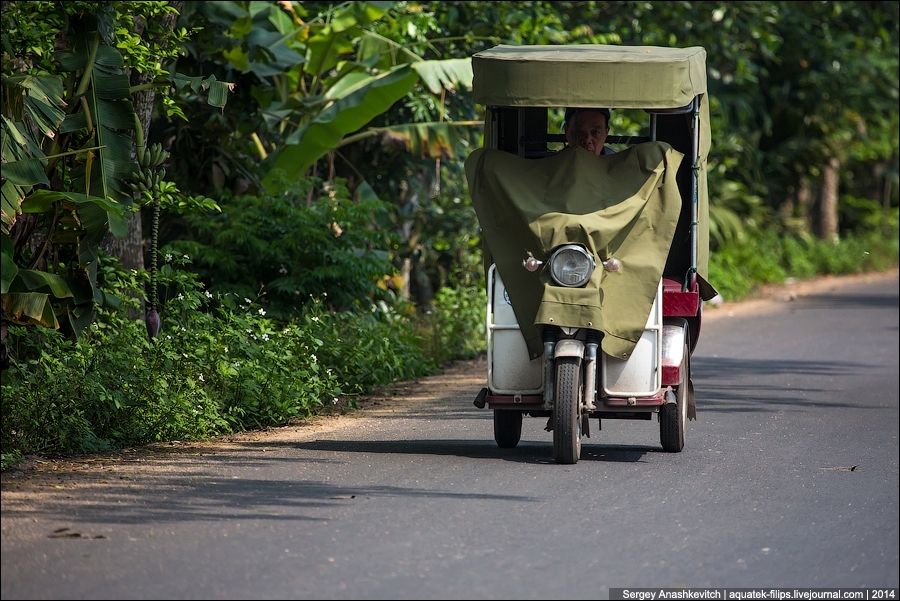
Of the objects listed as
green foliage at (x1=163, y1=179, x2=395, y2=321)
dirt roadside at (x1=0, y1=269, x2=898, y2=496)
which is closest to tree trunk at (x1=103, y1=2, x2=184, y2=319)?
green foliage at (x1=163, y1=179, x2=395, y2=321)

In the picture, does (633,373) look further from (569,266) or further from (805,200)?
(805,200)

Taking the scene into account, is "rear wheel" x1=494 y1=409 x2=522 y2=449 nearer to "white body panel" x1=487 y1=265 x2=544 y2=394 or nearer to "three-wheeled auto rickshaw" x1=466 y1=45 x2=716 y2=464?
"three-wheeled auto rickshaw" x1=466 y1=45 x2=716 y2=464

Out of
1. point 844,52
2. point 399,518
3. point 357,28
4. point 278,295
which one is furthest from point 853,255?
point 399,518

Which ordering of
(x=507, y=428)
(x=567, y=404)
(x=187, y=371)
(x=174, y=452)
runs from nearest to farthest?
(x=567, y=404) < (x=174, y=452) < (x=507, y=428) < (x=187, y=371)

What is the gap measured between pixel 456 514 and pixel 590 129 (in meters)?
3.16

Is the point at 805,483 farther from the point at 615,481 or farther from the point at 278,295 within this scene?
the point at 278,295

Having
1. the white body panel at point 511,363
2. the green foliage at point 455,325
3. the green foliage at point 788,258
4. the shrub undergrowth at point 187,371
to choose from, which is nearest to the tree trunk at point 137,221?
the shrub undergrowth at point 187,371

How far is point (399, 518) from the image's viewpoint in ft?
19.5

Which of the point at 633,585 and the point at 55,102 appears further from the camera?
the point at 55,102

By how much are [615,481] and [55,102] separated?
4.39 m

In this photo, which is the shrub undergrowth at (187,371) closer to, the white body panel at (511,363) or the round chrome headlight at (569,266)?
the white body panel at (511,363)

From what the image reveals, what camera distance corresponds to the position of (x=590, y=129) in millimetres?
8094

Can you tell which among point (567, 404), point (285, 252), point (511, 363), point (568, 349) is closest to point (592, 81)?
point (568, 349)


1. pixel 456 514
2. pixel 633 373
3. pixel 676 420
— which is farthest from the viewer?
pixel 676 420
